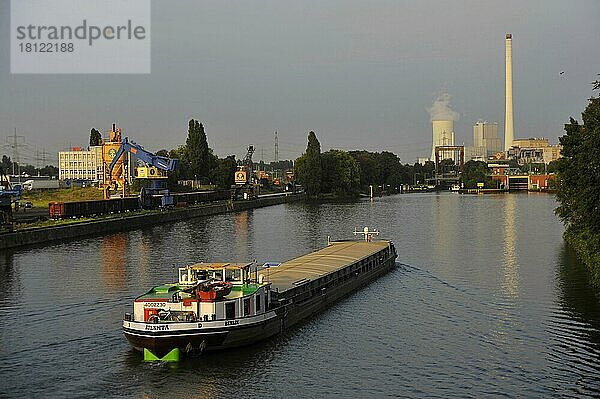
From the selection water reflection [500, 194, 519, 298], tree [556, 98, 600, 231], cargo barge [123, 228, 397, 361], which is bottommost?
water reflection [500, 194, 519, 298]

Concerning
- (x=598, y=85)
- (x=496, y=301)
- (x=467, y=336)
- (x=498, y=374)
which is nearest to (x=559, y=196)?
(x=598, y=85)

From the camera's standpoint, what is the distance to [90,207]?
215 ft

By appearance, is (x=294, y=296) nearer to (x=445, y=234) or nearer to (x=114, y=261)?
(x=114, y=261)

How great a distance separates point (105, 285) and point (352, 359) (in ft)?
49.2

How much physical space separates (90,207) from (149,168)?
60.5 feet

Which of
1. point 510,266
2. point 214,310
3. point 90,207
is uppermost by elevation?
point 90,207

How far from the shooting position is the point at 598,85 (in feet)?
103

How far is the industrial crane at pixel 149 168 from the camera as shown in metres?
80.9

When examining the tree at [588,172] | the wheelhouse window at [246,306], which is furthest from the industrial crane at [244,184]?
the wheelhouse window at [246,306]

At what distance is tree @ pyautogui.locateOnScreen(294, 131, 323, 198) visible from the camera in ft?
418

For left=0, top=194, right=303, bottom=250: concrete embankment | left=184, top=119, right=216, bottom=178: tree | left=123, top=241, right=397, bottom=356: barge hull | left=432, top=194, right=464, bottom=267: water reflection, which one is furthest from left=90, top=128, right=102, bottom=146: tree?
left=123, top=241, right=397, bottom=356: barge hull

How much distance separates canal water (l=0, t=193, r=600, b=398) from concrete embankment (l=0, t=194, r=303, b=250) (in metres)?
4.13

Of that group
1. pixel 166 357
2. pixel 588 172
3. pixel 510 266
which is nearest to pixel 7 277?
pixel 166 357

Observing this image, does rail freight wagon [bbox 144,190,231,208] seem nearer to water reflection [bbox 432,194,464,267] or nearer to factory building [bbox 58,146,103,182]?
water reflection [bbox 432,194,464,267]
